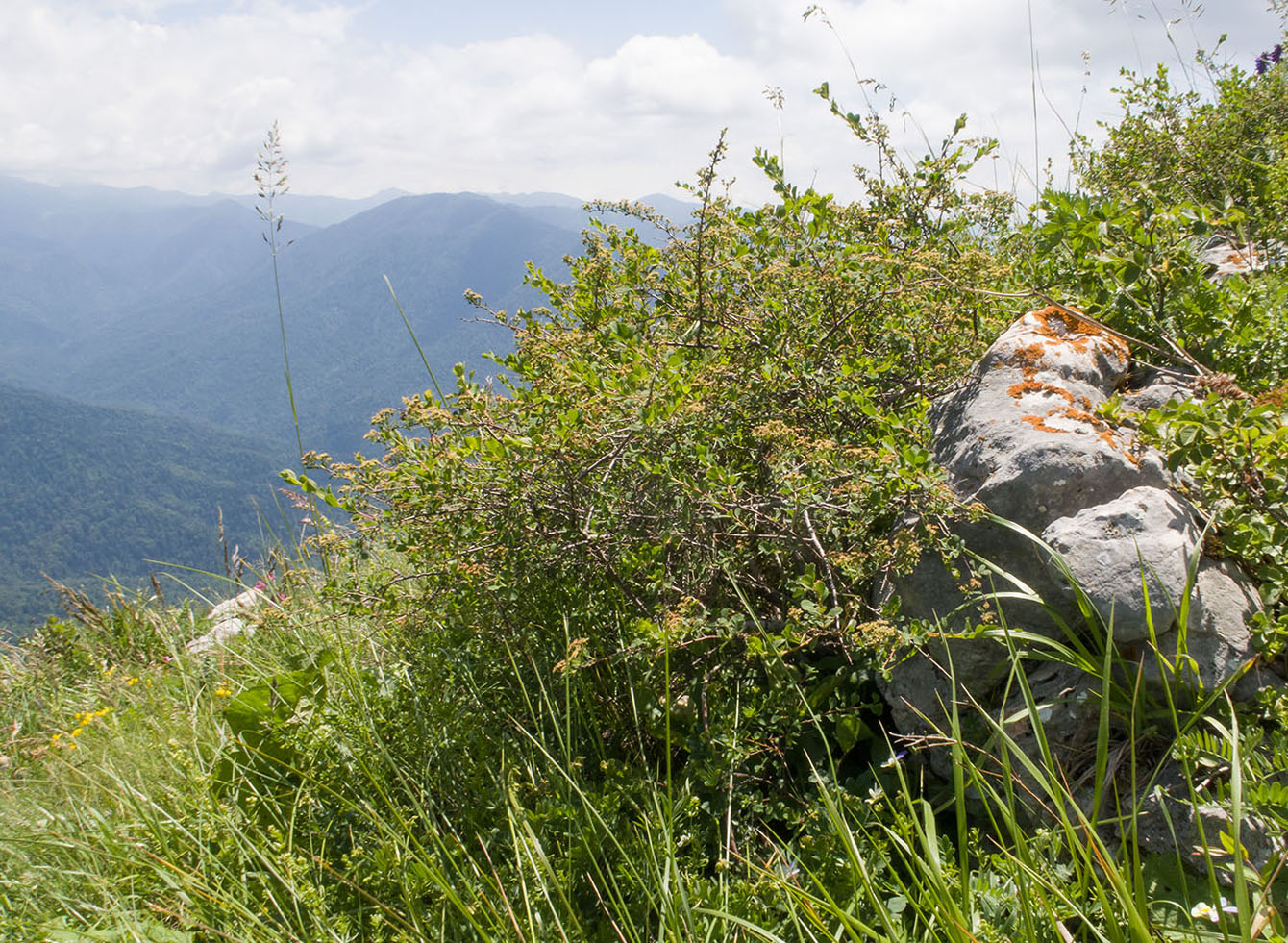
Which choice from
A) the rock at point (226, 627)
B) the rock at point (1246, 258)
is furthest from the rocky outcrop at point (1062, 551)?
the rock at point (226, 627)

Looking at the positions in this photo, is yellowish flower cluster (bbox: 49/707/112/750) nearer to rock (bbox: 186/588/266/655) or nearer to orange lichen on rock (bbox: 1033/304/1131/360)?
rock (bbox: 186/588/266/655)

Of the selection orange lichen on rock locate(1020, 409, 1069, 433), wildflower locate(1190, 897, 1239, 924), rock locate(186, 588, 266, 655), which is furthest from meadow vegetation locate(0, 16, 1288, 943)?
rock locate(186, 588, 266, 655)

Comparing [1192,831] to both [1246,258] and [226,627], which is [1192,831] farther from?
[226,627]

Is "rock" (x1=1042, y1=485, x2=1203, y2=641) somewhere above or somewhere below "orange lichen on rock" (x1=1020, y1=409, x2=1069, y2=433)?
below

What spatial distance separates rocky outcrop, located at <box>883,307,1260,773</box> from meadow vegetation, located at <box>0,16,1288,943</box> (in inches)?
3.8

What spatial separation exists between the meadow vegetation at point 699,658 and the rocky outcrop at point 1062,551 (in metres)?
0.10

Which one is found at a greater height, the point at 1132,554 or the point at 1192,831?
the point at 1132,554

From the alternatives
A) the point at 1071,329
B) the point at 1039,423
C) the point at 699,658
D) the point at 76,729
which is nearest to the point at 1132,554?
the point at 1039,423

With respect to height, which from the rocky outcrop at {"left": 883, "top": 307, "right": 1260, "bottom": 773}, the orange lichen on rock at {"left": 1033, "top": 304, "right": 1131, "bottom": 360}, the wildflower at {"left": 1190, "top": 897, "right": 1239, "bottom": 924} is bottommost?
the wildflower at {"left": 1190, "top": 897, "right": 1239, "bottom": 924}

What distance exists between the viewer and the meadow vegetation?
199 cm

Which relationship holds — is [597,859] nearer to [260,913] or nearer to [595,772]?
[595,772]

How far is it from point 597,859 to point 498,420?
1.70 meters

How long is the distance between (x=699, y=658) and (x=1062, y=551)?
3.82 ft

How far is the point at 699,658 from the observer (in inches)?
101
